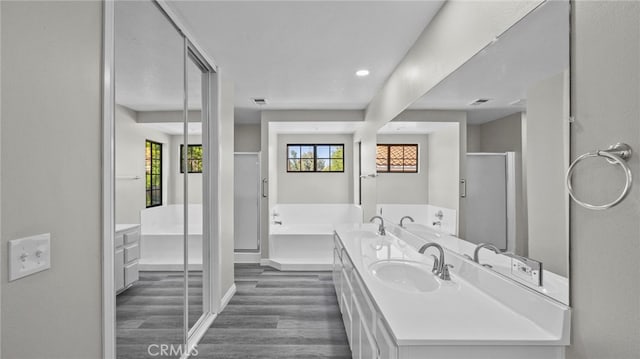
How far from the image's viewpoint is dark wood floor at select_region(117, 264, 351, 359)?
1788 mm

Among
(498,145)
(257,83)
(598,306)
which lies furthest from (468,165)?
(257,83)

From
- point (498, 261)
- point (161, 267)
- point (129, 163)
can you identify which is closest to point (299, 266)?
point (161, 267)

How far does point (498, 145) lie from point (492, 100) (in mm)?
235

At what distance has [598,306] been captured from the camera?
0.96m

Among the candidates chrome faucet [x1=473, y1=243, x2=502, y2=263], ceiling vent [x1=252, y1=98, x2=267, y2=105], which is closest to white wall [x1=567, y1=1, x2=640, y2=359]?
chrome faucet [x1=473, y1=243, x2=502, y2=263]

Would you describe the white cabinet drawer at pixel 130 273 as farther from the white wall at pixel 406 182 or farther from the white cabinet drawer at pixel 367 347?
the white wall at pixel 406 182

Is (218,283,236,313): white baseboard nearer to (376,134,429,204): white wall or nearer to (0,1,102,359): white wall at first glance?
(376,134,429,204): white wall

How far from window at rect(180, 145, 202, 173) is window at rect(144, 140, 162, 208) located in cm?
27

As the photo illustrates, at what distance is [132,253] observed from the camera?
1729 mm

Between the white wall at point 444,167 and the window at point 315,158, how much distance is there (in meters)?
3.79

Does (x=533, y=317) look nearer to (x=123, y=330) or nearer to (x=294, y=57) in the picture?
(x=123, y=330)

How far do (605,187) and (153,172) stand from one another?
2.15 m

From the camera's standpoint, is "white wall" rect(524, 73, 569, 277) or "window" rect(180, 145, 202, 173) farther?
"window" rect(180, 145, 202, 173)

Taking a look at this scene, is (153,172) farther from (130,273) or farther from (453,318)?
(453,318)
